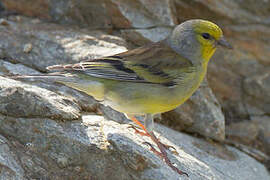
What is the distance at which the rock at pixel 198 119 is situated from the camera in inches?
275

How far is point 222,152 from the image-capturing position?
690cm

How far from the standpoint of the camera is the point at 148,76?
17.8 ft

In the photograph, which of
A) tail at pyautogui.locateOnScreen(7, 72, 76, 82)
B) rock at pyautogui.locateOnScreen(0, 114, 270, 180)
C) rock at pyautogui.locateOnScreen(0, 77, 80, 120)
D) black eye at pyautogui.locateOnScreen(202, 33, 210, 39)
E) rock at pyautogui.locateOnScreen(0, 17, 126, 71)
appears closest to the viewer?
rock at pyautogui.locateOnScreen(0, 114, 270, 180)

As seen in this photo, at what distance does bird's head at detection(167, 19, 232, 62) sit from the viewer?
567 cm

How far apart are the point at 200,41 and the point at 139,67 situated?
922mm

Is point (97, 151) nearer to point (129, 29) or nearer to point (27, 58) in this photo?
point (27, 58)

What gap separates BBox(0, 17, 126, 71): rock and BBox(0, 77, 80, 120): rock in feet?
5.13

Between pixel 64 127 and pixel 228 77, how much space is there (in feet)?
14.8

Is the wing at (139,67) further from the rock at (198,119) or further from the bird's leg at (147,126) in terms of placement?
the rock at (198,119)

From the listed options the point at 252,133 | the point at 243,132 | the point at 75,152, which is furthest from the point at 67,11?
the point at 252,133

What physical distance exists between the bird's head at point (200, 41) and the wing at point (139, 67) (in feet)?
0.47

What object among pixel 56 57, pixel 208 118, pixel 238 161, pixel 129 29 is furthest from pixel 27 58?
pixel 238 161

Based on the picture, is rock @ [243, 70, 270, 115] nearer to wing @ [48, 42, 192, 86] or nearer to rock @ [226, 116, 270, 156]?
rock @ [226, 116, 270, 156]

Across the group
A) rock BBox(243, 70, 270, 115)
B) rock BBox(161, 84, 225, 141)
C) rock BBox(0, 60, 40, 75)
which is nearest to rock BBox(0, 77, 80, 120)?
rock BBox(0, 60, 40, 75)
